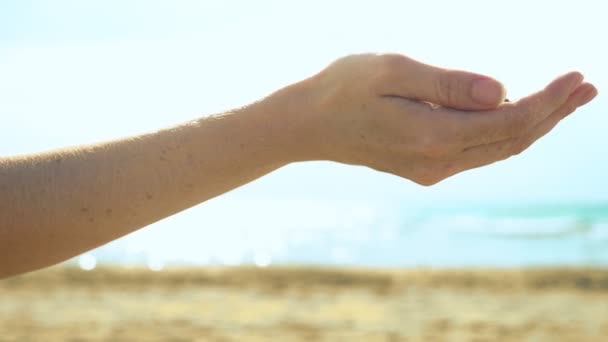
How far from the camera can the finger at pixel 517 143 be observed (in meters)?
1.90

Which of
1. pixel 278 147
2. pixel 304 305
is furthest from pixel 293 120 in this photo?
pixel 304 305

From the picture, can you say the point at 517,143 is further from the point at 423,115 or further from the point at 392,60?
the point at 392,60

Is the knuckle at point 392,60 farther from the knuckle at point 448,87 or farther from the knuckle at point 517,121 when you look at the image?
the knuckle at point 517,121

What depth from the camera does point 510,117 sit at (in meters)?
1.85

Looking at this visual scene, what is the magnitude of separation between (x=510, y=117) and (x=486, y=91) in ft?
0.35

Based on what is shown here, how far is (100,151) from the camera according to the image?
1.90 m

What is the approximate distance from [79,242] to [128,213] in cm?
14

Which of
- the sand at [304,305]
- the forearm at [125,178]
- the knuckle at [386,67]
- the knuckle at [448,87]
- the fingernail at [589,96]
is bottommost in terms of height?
the forearm at [125,178]

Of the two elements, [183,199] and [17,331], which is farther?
[17,331]

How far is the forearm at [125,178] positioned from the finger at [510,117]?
0.43 m

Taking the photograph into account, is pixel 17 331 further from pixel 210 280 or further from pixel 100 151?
pixel 100 151

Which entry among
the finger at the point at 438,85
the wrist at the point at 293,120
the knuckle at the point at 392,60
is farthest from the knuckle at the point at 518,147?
the wrist at the point at 293,120

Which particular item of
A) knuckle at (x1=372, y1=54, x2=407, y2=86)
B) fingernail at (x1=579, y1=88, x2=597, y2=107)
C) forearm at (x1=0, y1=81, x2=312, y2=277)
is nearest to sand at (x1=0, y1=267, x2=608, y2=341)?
forearm at (x1=0, y1=81, x2=312, y2=277)

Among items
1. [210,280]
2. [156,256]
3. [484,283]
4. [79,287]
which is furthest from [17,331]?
[156,256]
